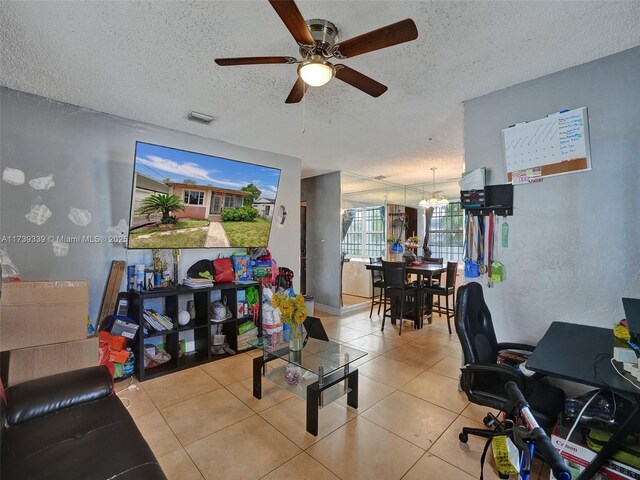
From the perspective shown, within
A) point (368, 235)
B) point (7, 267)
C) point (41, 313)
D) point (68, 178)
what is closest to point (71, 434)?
point (41, 313)

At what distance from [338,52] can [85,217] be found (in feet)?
9.30

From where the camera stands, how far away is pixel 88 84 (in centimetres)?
239

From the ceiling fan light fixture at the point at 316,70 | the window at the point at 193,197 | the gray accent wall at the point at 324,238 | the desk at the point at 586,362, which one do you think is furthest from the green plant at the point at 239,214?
the desk at the point at 586,362

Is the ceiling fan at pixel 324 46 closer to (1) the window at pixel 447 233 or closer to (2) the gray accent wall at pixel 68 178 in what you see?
(2) the gray accent wall at pixel 68 178

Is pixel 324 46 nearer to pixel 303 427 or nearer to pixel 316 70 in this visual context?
pixel 316 70

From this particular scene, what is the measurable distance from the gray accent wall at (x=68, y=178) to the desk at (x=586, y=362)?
360 centimetres

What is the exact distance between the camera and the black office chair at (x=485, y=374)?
5.50ft

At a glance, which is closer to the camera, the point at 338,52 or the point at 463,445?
the point at 338,52

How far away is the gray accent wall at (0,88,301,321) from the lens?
2500 millimetres

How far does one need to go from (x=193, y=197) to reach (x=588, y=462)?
3698 millimetres

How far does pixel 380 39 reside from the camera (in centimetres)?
144

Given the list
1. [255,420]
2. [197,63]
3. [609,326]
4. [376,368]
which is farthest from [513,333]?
[197,63]

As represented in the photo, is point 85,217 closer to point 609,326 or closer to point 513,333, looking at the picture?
point 513,333

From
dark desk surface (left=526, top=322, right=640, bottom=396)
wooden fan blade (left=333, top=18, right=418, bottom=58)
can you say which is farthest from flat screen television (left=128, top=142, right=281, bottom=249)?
dark desk surface (left=526, top=322, right=640, bottom=396)
